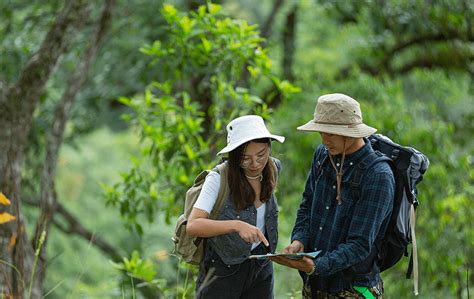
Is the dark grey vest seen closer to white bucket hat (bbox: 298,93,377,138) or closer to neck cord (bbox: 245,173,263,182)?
neck cord (bbox: 245,173,263,182)

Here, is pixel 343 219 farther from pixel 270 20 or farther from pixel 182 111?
pixel 270 20

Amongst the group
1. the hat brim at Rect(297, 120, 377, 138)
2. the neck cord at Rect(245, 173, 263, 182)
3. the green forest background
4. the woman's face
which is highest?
the hat brim at Rect(297, 120, 377, 138)

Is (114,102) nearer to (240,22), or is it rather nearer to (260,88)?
(260,88)

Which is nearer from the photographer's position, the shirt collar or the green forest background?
the shirt collar

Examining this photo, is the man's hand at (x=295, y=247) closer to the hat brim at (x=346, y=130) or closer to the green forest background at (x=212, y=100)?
the hat brim at (x=346, y=130)

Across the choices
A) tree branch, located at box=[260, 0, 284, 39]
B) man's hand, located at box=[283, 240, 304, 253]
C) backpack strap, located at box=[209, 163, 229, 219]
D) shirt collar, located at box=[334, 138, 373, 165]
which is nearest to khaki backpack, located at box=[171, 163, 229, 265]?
backpack strap, located at box=[209, 163, 229, 219]

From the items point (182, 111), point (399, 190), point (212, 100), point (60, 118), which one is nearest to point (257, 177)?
point (399, 190)

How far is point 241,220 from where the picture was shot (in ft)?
10.5

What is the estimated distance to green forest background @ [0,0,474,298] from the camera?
5562mm

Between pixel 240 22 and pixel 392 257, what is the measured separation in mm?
2741

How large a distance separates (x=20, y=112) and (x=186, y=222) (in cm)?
270

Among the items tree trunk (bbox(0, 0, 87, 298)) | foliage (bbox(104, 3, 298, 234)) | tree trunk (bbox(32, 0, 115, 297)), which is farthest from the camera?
tree trunk (bbox(32, 0, 115, 297))

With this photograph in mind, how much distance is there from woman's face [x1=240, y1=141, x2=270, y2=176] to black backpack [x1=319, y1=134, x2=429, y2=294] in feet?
1.19

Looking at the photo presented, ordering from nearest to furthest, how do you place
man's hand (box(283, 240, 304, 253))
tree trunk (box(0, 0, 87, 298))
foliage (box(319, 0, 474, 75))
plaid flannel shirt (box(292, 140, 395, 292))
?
plaid flannel shirt (box(292, 140, 395, 292)) → man's hand (box(283, 240, 304, 253)) → tree trunk (box(0, 0, 87, 298)) → foliage (box(319, 0, 474, 75))
